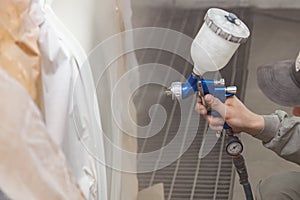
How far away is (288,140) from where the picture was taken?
114 centimetres

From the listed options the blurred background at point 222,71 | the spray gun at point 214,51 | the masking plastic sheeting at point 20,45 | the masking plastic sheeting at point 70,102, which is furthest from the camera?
the blurred background at point 222,71

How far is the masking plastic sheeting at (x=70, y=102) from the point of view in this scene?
2.75 feet

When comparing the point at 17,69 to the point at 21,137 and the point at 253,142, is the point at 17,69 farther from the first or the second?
the point at 253,142

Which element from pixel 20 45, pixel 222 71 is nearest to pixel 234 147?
pixel 20 45

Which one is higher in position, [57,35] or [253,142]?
[57,35]

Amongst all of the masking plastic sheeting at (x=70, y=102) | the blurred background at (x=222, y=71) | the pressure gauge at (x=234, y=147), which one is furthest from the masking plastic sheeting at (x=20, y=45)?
the pressure gauge at (x=234, y=147)

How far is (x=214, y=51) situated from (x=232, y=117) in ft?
0.52

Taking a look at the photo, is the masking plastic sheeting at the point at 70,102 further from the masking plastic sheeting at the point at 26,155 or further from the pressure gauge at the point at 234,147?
the pressure gauge at the point at 234,147

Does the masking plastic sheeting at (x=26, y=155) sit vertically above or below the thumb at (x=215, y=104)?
above

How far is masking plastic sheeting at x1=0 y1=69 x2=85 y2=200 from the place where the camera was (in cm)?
58

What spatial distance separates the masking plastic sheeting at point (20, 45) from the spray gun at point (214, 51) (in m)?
0.31

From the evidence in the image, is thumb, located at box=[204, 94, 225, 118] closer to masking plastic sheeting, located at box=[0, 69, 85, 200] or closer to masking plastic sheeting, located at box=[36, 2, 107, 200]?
masking plastic sheeting, located at box=[36, 2, 107, 200]

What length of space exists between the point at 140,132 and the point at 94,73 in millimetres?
409

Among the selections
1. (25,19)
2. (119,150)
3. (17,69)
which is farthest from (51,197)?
(119,150)
